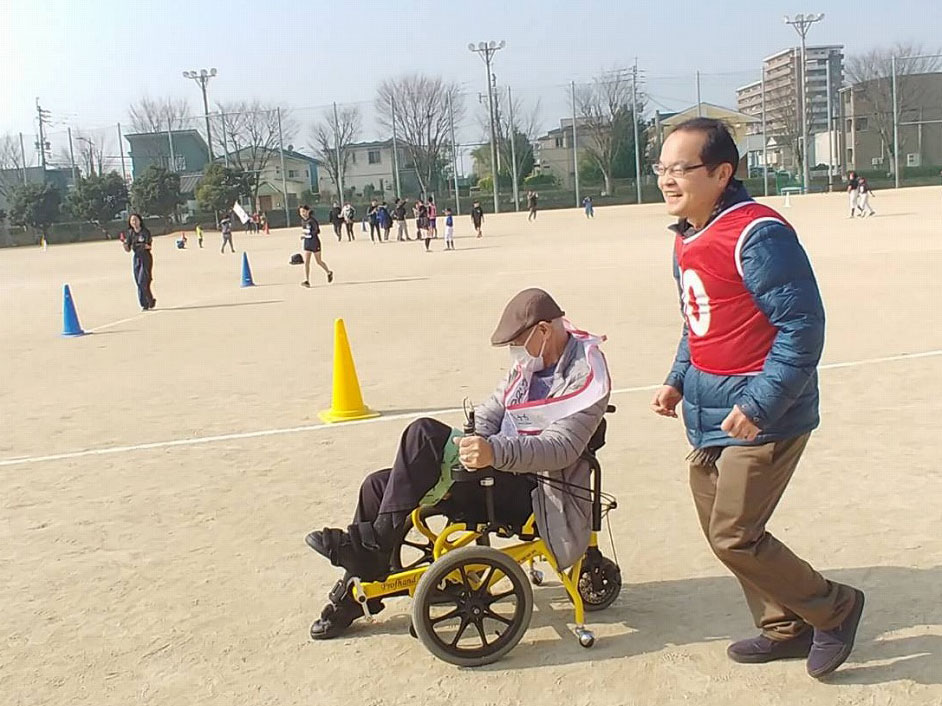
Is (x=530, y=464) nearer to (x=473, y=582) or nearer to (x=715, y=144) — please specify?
(x=473, y=582)

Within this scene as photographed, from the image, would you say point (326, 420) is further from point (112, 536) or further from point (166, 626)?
point (166, 626)

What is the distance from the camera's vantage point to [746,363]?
10.2ft

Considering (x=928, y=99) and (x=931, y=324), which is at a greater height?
(x=928, y=99)

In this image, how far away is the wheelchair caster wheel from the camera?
365 centimetres

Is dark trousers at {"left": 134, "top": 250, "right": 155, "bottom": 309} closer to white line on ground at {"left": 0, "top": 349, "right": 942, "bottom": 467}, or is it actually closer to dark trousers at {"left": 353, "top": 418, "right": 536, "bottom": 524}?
white line on ground at {"left": 0, "top": 349, "right": 942, "bottom": 467}

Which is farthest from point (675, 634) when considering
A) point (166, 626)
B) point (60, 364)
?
point (60, 364)

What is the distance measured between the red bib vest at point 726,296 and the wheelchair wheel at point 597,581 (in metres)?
1.09

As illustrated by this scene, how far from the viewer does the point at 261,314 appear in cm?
1558

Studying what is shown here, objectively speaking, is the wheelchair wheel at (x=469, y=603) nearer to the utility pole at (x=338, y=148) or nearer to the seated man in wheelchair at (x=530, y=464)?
the seated man in wheelchair at (x=530, y=464)

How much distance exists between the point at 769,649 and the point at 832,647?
24cm

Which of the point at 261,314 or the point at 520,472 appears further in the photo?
the point at 261,314

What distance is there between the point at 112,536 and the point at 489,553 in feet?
8.63

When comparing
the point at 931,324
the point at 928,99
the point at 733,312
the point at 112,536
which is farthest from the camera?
the point at 928,99

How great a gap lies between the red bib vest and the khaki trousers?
296 millimetres
